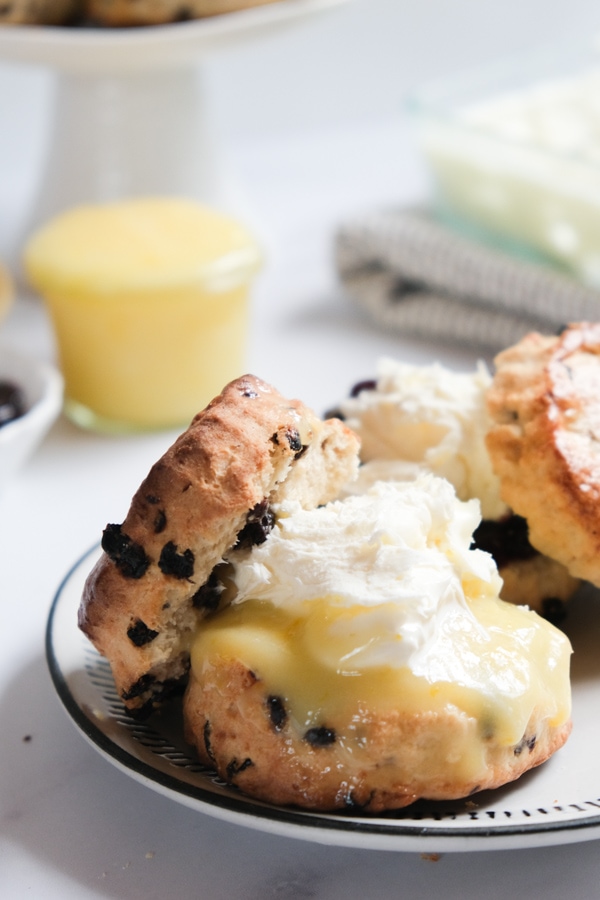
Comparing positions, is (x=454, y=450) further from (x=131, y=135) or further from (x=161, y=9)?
(x=131, y=135)

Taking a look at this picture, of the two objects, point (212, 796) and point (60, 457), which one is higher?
point (212, 796)

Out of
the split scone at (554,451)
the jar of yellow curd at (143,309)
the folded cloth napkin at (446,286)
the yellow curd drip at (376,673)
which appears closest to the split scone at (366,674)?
the yellow curd drip at (376,673)

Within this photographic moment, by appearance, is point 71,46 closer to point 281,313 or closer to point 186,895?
point 281,313

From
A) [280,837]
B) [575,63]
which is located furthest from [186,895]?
[575,63]

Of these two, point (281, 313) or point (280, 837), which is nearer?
point (280, 837)

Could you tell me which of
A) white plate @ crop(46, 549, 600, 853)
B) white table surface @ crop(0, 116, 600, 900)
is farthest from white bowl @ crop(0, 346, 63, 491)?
white plate @ crop(46, 549, 600, 853)
